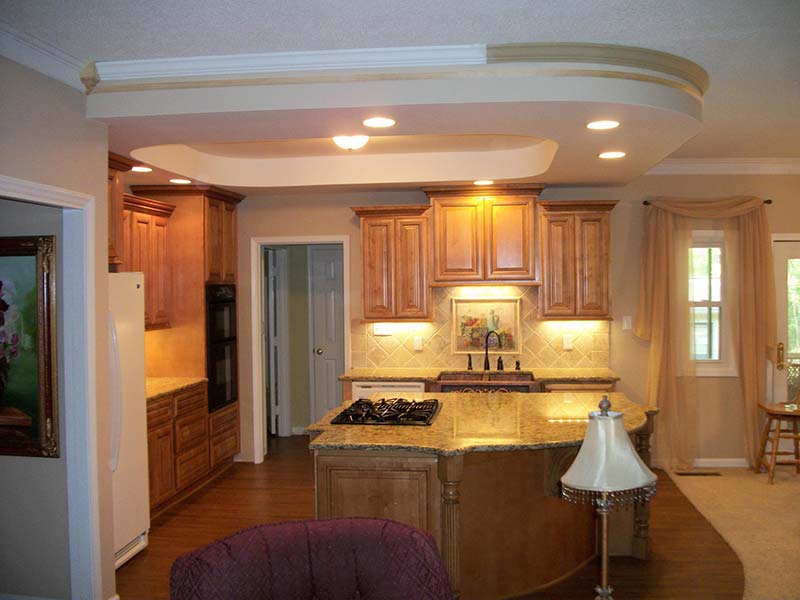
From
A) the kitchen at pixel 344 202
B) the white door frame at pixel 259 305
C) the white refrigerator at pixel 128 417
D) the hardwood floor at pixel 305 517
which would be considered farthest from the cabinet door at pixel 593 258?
the white refrigerator at pixel 128 417

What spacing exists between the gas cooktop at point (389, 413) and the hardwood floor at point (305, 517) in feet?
3.54

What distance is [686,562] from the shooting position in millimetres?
4105

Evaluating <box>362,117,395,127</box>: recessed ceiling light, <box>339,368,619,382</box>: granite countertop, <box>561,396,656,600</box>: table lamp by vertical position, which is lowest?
<box>339,368,619,382</box>: granite countertop

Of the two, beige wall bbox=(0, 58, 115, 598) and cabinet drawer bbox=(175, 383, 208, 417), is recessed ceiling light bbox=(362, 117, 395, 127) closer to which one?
beige wall bbox=(0, 58, 115, 598)

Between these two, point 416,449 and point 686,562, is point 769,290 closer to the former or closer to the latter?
point 686,562

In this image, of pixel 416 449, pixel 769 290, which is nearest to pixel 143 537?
pixel 416 449

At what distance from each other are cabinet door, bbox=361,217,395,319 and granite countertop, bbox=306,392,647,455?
5.81 ft

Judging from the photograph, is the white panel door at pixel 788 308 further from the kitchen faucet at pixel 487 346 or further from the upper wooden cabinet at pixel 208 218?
the upper wooden cabinet at pixel 208 218

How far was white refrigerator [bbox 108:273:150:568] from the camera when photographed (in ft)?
13.0

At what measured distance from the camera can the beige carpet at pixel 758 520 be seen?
3.87m

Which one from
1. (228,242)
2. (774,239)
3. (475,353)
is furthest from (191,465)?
(774,239)

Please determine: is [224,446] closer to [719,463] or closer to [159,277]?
[159,277]

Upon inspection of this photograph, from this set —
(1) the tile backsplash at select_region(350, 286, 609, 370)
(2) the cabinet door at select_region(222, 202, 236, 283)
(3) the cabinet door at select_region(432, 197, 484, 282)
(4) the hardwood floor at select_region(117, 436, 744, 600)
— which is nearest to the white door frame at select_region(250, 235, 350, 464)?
(2) the cabinet door at select_region(222, 202, 236, 283)

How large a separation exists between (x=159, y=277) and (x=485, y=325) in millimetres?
2828
